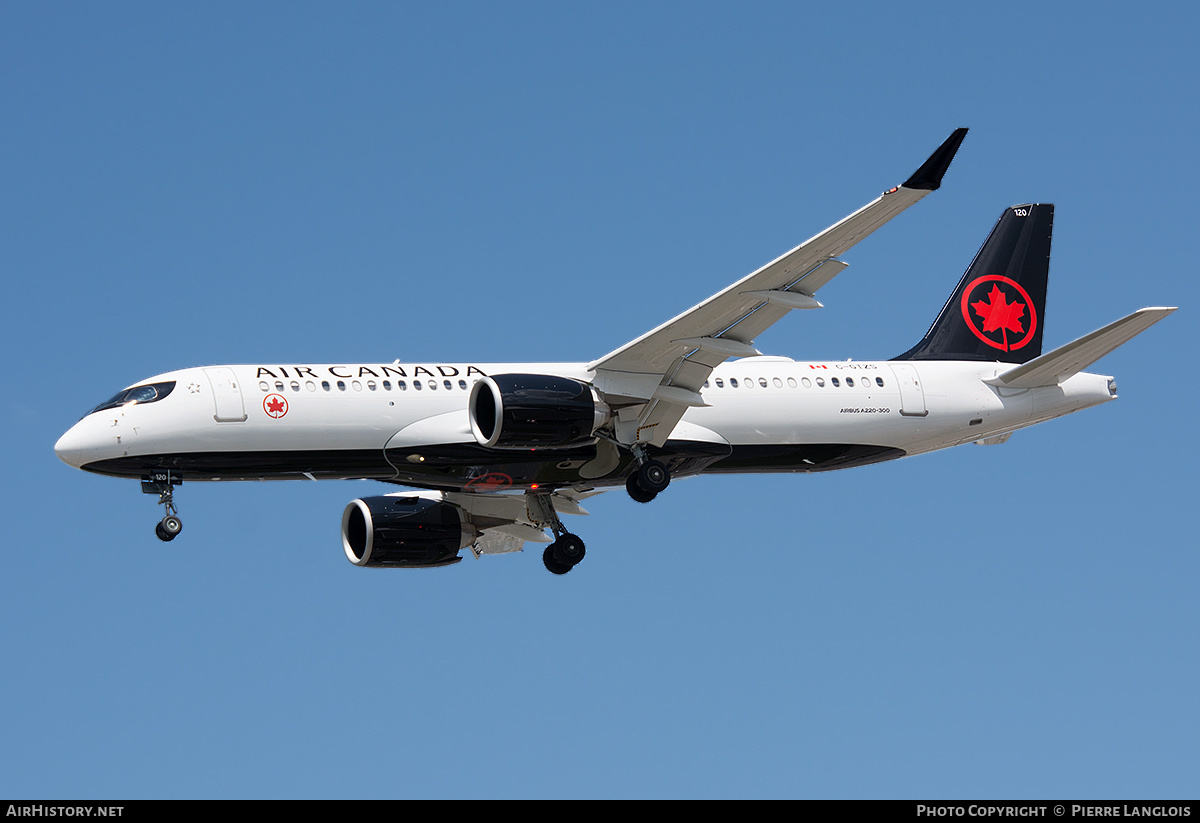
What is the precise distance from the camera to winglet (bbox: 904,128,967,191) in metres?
28.1

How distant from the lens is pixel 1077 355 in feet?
126

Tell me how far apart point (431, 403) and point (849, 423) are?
10.4 meters

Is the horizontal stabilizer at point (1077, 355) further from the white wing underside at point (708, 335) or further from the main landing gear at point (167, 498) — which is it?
the main landing gear at point (167, 498)

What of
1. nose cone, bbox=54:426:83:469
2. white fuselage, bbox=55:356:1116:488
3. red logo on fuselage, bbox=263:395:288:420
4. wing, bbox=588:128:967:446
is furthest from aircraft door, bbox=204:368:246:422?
wing, bbox=588:128:967:446

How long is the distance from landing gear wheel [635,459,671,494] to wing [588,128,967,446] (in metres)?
0.62

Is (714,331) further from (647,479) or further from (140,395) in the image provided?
(140,395)

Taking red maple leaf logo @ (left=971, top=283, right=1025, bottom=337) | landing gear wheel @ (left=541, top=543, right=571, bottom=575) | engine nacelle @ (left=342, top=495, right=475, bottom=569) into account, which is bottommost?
landing gear wheel @ (left=541, top=543, right=571, bottom=575)

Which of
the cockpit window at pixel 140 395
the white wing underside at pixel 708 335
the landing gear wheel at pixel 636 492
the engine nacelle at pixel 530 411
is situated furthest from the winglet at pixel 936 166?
the cockpit window at pixel 140 395

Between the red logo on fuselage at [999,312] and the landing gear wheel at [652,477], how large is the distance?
1100 cm

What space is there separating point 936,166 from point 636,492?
11.8 metres

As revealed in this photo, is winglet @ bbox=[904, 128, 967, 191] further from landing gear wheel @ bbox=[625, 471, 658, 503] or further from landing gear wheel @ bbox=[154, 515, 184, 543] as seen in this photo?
landing gear wheel @ bbox=[154, 515, 184, 543]

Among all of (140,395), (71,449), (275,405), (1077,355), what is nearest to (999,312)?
(1077,355)
